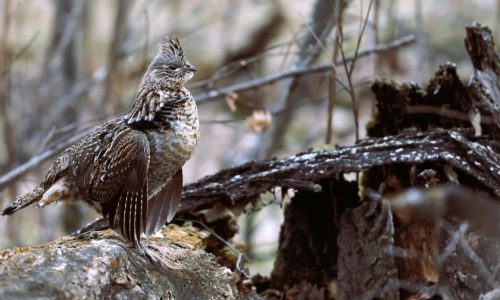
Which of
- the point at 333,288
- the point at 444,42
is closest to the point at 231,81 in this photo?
the point at 444,42

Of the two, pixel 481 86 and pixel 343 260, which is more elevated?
pixel 481 86

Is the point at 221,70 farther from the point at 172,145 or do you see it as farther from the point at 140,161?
the point at 140,161

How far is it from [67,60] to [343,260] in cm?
642

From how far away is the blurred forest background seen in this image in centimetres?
743

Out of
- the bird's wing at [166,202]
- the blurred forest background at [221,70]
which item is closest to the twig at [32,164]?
the blurred forest background at [221,70]

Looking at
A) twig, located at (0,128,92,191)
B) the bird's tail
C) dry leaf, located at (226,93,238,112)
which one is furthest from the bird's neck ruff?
twig, located at (0,128,92,191)

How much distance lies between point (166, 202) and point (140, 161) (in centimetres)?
57

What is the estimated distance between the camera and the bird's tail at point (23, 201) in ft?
15.5

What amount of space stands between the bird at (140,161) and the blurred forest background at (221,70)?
1.39m

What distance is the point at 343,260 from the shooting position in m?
5.35

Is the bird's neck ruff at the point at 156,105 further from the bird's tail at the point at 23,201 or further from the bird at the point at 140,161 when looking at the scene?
the bird's tail at the point at 23,201

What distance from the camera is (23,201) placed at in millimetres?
4805

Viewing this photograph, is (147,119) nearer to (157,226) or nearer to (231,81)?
(157,226)

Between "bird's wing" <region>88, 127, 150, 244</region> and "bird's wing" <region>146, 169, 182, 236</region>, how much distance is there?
0.33 meters
